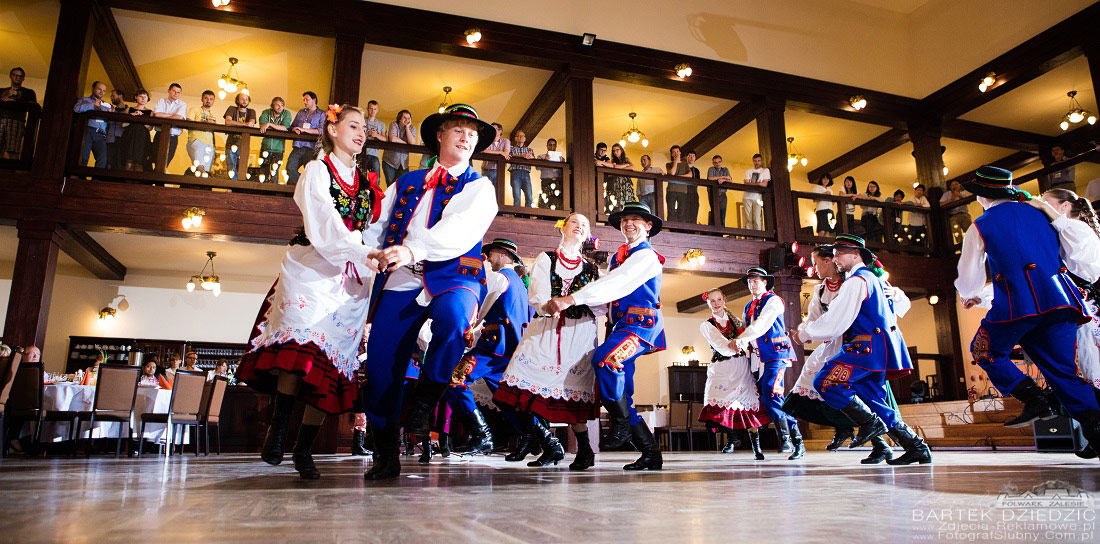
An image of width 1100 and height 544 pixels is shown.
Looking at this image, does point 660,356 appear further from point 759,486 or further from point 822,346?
point 759,486

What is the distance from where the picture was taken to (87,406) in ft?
25.8

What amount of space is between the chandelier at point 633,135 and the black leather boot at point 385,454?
10421 mm

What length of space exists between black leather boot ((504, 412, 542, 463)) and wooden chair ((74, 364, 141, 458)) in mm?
4360

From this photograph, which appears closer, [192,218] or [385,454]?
[385,454]

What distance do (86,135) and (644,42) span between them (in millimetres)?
7874

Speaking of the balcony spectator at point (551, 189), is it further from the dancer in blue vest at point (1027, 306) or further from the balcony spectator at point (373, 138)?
the dancer in blue vest at point (1027, 306)

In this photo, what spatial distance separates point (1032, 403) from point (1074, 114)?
10.8 metres

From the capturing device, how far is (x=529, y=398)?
3.94 m

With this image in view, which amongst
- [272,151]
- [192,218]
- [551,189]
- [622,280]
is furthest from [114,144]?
[622,280]

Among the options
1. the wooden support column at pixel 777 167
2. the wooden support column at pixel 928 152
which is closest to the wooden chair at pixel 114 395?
the wooden support column at pixel 777 167

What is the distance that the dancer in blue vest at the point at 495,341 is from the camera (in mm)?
4691

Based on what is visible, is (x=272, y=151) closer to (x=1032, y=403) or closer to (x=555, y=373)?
(x=555, y=373)

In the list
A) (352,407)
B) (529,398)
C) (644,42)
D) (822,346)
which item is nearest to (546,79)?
(644,42)

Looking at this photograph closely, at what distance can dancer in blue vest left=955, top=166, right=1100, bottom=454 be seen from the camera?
10.6 feet
